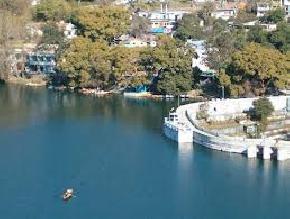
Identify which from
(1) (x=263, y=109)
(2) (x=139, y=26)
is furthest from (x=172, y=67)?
(2) (x=139, y=26)

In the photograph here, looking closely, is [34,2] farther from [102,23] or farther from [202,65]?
[202,65]

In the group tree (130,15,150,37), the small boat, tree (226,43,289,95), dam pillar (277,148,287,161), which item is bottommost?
the small boat

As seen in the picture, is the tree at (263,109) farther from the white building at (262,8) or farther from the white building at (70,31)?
the white building at (262,8)

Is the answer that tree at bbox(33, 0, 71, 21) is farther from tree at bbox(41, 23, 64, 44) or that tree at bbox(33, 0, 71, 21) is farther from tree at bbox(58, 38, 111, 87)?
tree at bbox(58, 38, 111, 87)

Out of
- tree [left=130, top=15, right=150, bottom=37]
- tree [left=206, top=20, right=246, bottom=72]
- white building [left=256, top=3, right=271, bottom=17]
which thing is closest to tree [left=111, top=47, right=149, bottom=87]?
tree [left=206, top=20, right=246, bottom=72]

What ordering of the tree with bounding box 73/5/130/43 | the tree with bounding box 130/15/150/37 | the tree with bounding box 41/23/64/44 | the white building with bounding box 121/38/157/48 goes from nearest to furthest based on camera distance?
the tree with bounding box 73/5/130/43 < the tree with bounding box 41/23/64/44 < the white building with bounding box 121/38/157/48 < the tree with bounding box 130/15/150/37

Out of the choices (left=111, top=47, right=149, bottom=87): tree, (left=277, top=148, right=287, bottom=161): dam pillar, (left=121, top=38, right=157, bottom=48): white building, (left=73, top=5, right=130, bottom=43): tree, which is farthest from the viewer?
(left=121, top=38, right=157, bottom=48): white building
